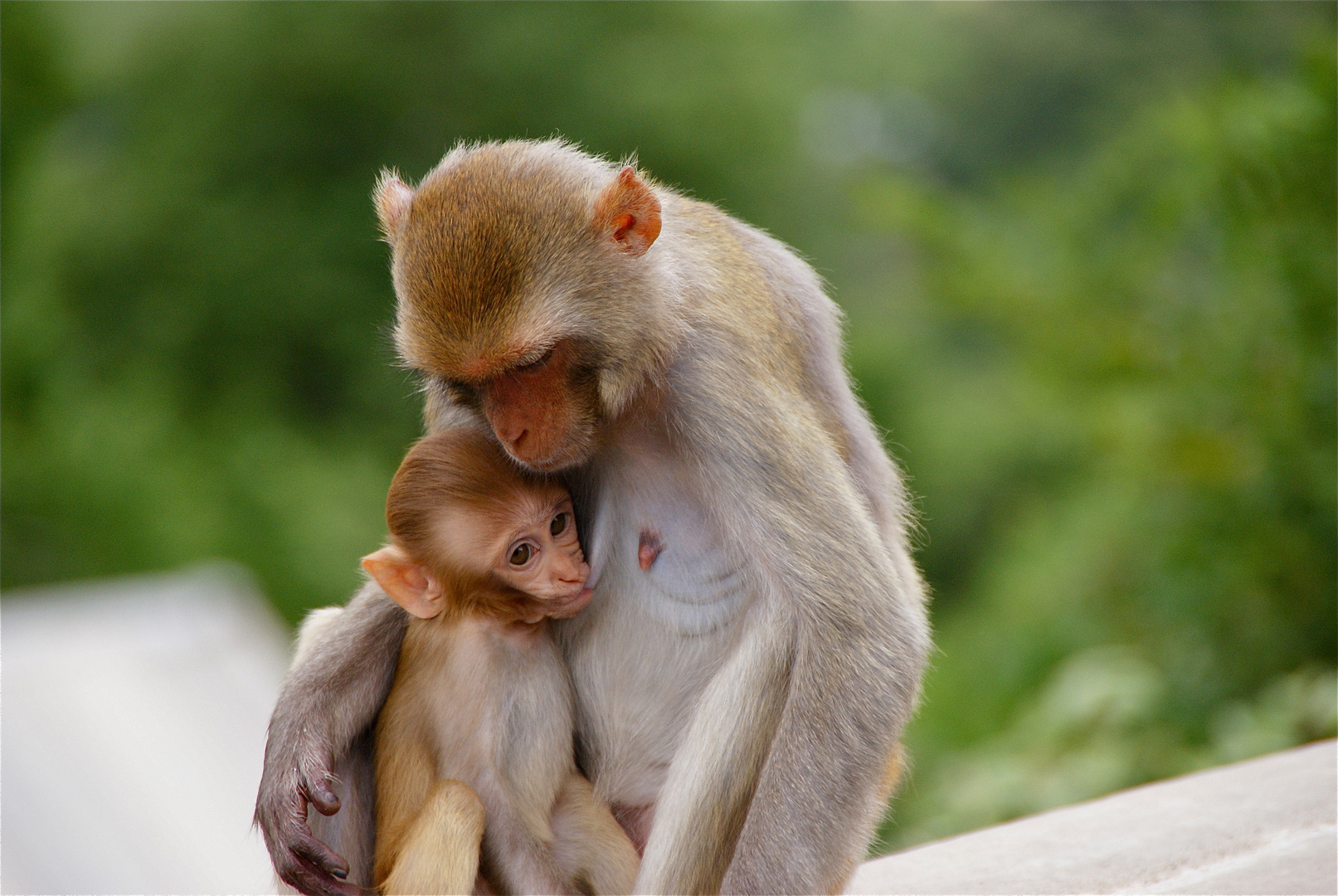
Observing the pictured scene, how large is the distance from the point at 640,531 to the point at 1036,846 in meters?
1.72

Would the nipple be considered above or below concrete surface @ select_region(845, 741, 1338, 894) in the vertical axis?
above

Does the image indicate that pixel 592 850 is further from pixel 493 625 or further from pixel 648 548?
pixel 648 548

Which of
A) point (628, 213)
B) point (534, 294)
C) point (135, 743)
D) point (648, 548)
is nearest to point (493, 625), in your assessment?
point (648, 548)

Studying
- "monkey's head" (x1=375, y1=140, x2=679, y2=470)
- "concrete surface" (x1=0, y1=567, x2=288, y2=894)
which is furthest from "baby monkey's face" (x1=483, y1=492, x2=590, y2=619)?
"concrete surface" (x1=0, y1=567, x2=288, y2=894)

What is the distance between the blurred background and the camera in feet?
21.4

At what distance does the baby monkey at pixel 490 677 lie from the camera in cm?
316

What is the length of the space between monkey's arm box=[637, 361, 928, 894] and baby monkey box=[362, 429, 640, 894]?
0.27 m

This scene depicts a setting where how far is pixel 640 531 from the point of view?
11.1 ft

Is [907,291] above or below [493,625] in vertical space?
below

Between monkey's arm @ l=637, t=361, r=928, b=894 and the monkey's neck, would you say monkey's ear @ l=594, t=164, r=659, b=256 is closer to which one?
monkey's arm @ l=637, t=361, r=928, b=894

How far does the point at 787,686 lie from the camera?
10.1 feet

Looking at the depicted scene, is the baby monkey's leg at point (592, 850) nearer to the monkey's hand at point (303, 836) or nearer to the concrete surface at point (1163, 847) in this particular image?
the monkey's hand at point (303, 836)

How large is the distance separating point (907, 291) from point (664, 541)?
17.2m

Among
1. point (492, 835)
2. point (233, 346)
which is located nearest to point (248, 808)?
point (492, 835)
